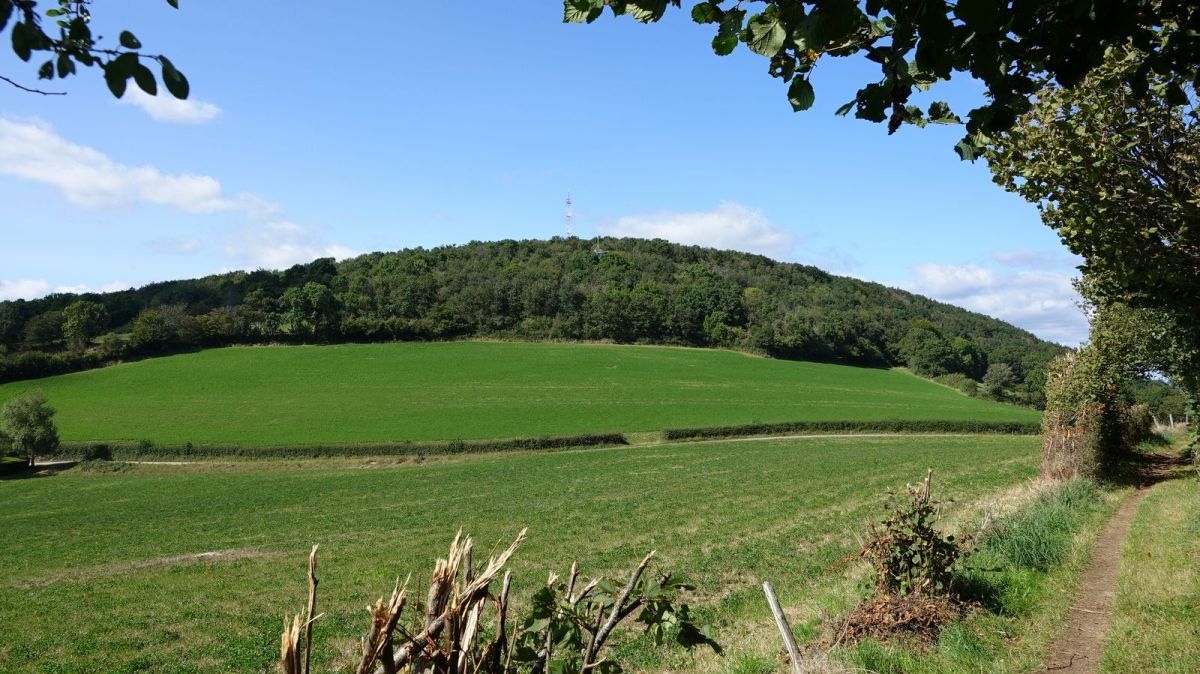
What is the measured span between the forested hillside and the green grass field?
4989 millimetres

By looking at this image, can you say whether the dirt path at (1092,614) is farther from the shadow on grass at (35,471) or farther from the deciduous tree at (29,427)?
the deciduous tree at (29,427)

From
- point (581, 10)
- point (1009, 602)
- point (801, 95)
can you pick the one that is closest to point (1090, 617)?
point (1009, 602)

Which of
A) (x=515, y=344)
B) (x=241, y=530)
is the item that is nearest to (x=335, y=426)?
(x=241, y=530)

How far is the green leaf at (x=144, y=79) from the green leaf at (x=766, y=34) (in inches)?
80.5

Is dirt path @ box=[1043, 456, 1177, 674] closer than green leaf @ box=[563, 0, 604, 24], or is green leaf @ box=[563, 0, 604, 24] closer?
green leaf @ box=[563, 0, 604, 24]

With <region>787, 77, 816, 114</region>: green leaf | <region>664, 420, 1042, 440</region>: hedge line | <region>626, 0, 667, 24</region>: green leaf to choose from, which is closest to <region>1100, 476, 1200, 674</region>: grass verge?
<region>787, 77, 816, 114</region>: green leaf

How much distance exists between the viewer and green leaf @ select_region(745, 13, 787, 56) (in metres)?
2.53

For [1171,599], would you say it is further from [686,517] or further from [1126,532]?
[686,517]

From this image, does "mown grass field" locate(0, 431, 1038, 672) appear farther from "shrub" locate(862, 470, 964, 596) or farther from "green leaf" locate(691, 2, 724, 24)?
"green leaf" locate(691, 2, 724, 24)

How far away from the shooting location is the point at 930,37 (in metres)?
2.72

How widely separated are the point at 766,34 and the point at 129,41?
214cm

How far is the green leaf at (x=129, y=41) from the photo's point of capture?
186 cm

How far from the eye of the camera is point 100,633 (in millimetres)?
13141

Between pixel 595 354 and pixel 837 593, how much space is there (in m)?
76.4
